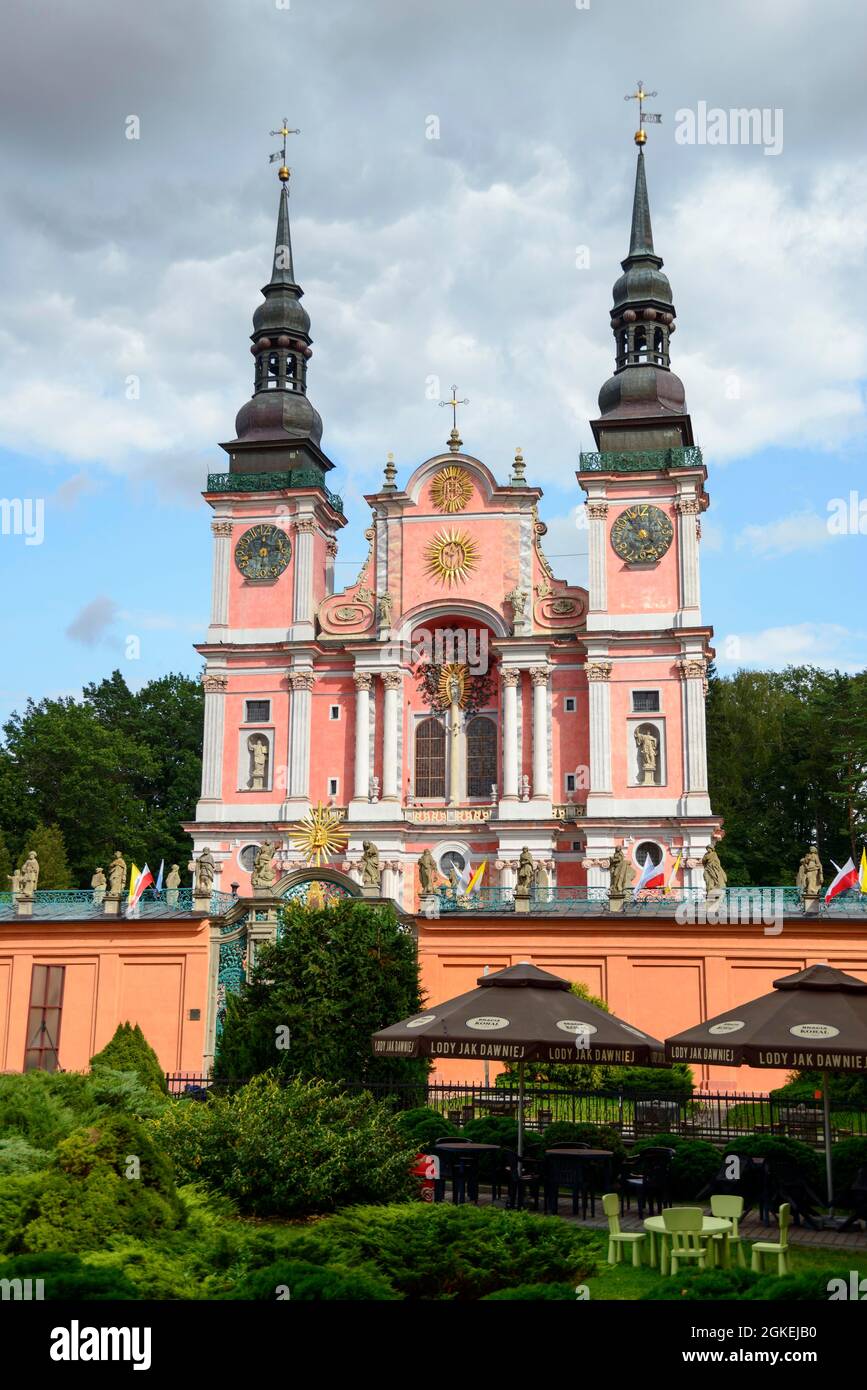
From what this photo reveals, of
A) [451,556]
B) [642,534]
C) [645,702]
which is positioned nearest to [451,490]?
[451,556]

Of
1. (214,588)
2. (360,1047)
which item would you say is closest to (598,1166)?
(360,1047)

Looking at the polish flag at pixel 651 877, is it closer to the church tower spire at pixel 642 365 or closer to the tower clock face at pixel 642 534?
the tower clock face at pixel 642 534

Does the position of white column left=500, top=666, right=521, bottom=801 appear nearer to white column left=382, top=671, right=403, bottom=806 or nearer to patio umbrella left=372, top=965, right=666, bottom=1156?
white column left=382, top=671, right=403, bottom=806

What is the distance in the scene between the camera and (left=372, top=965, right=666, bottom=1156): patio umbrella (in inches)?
655

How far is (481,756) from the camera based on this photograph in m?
50.8

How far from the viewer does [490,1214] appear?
12.6 m

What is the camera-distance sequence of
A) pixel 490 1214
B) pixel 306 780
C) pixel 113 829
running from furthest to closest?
pixel 113 829 → pixel 306 780 → pixel 490 1214

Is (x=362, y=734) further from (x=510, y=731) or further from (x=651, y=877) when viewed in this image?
(x=651, y=877)

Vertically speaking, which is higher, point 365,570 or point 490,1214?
point 365,570

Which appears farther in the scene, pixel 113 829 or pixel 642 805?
pixel 113 829
